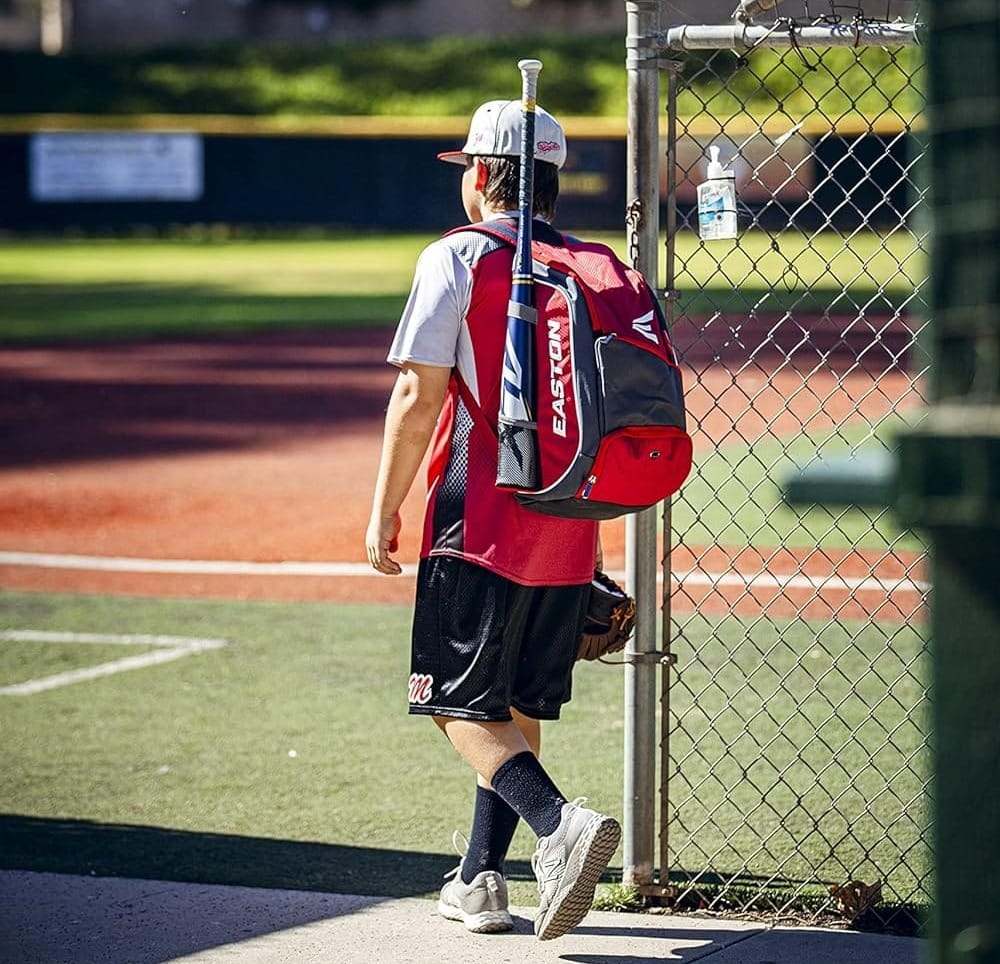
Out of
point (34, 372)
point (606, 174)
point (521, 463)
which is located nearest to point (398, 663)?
point (521, 463)

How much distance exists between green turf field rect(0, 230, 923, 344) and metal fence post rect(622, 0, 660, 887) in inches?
536

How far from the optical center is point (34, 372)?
61.6ft

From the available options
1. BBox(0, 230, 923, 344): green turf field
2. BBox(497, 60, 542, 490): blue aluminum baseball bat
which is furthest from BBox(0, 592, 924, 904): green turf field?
BBox(0, 230, 923, 344): green turf field

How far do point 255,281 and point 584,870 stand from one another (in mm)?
26655

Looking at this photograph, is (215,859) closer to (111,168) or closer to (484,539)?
(484,539)

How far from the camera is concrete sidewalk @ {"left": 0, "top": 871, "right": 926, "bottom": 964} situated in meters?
4.12

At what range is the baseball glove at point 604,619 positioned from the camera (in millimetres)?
4285

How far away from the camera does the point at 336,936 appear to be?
429cm

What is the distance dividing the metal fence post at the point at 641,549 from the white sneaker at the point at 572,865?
22.7 inches

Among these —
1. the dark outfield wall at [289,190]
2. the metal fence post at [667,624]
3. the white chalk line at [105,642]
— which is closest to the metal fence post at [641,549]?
the metal fence post at [667,624]

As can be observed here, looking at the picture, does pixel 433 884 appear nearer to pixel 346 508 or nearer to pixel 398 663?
pixel 398 663

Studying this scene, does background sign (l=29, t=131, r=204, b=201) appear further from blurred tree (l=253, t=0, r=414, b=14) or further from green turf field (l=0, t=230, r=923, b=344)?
blurred tree (l=253, t=0, r=414, b=14)

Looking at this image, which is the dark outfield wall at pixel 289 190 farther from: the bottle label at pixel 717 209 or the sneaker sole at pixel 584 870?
the sneaker sole at pixel 584 870

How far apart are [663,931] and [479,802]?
55 centimetres
